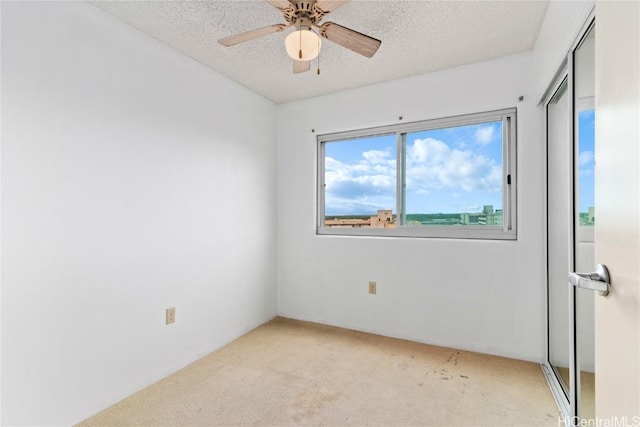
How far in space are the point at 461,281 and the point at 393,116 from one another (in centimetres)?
158

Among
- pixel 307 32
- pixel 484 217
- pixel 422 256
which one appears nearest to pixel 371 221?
pixel 422 256

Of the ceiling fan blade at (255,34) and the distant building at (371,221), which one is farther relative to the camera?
the distant building at (371,221)

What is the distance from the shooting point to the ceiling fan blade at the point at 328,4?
1.39 meters

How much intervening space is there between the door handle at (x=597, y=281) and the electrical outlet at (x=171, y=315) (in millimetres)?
2302

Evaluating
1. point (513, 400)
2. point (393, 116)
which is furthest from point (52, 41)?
point (513, 400)

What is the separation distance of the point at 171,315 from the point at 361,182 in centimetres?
205

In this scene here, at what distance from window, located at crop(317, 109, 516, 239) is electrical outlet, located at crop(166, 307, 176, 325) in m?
1.59

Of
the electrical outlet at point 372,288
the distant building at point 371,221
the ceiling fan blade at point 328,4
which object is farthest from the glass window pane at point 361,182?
the ceiling fan blade at point 328,4

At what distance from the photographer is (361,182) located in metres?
3.10

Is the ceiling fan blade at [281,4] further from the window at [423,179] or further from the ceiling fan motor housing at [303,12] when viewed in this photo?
the window at [423,179]

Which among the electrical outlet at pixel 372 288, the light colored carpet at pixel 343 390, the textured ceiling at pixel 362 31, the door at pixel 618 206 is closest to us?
the door at pixel 618 206

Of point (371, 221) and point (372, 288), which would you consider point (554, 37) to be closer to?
point (371, 221)

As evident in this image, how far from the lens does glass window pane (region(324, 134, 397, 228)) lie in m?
2.95

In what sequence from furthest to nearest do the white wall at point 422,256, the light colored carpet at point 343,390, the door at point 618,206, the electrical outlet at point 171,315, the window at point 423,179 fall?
the window at point 423,179, the white wall at point 422,256, the electrical outlet at point 171,315, the light colored carpet at point 343,390, the door at point 618,206
